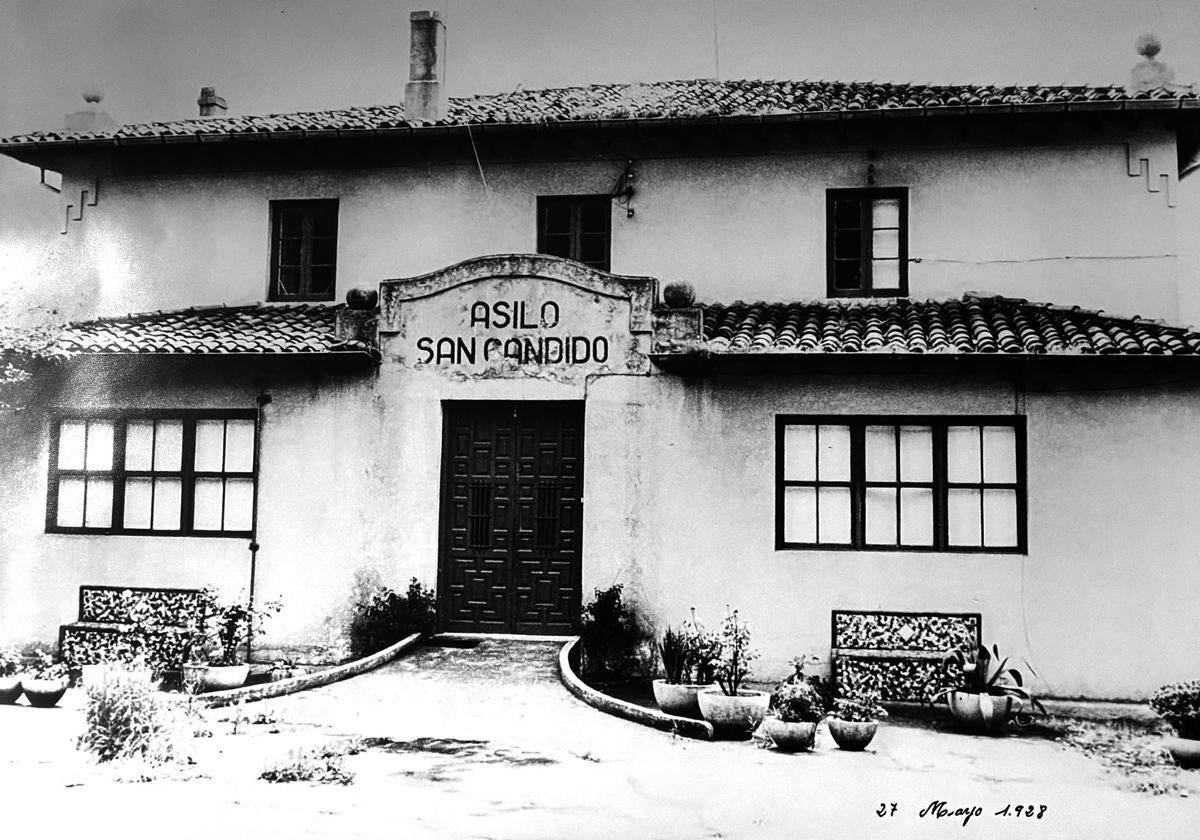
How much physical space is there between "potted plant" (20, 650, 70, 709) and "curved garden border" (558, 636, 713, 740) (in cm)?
268

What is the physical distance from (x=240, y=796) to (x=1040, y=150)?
6.14 meters

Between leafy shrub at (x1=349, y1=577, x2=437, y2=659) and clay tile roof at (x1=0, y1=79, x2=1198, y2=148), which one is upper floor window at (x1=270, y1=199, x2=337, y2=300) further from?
leafy shrub at (x1=349, y1=577, x2=437, y2=659)

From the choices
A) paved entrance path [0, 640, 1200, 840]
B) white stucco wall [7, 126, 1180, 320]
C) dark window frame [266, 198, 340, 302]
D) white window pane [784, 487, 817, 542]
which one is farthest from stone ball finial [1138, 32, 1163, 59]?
dark window frame [266, 198, 340, 302]

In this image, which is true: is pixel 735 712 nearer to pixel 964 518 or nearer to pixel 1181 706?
pixel 964 518

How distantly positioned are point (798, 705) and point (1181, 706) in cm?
181

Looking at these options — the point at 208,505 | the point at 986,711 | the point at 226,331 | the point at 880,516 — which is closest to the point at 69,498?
the point at 208,505

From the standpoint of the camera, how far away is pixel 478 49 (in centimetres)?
559

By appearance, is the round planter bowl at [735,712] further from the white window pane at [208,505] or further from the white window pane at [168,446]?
the white window pane at [168,446]

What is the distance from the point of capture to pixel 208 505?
6211mm

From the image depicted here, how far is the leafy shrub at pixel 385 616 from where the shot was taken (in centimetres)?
613

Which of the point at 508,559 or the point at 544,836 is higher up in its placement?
the point at 508,559

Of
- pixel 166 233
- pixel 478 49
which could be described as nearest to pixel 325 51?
pixel 478 49

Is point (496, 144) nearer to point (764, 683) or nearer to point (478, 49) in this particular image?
point (478, 49)

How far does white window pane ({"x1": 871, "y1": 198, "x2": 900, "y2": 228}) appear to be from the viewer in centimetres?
757
